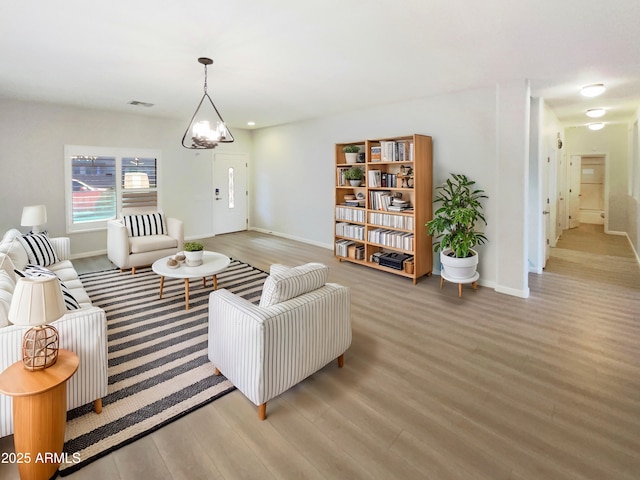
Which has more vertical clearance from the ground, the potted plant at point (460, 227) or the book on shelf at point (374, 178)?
the book on shelf at point (374, 178)

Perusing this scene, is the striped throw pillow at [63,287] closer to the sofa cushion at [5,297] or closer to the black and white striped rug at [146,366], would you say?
the sofa cushion at [5,297]

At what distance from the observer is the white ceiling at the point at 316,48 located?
7.93ft

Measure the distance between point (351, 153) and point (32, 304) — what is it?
15.2ft

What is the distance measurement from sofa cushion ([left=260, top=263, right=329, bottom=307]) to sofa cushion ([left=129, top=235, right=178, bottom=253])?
142 inches

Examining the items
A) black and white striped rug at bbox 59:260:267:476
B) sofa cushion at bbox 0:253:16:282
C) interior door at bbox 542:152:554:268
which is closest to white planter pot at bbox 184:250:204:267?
black and white striped rug at bbox 59:260:267:476

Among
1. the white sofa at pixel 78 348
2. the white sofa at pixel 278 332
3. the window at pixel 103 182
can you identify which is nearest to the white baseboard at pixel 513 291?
the white sofa at pixel 278 332

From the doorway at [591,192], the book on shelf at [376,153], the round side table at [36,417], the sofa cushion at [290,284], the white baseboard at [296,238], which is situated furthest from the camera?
the doorway at [591,192]

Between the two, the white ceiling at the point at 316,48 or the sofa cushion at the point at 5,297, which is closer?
the sofa cushion at the point at 5,297

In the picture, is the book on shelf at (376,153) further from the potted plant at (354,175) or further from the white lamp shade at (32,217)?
the white lamp shade at (32,217)

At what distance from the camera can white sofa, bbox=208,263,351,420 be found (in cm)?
205

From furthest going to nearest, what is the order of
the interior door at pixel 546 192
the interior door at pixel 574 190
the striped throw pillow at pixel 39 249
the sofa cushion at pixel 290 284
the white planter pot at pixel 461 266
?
the interior door at pixel 574 190 < the interior door at pixel 546 192 < the white planter pot at pixel 461 266 < the striped throw pillow at pixel 39 249 < the sofa cushion at pixel 290 284

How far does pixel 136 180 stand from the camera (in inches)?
264

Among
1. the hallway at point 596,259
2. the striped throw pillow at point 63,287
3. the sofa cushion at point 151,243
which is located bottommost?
the hallway at point 596,259

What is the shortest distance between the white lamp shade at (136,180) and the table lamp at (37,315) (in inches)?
215
